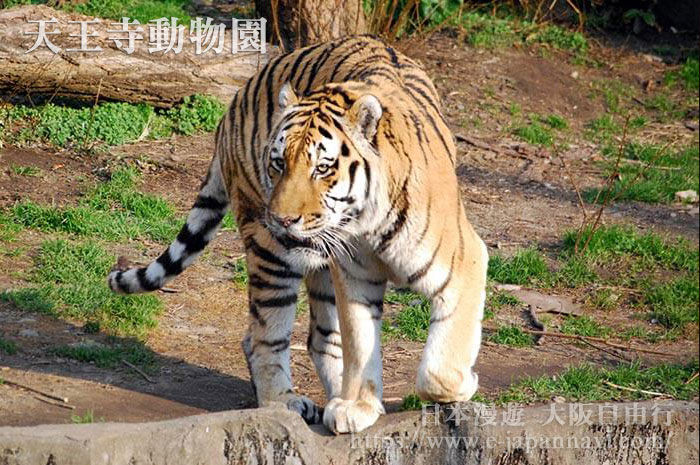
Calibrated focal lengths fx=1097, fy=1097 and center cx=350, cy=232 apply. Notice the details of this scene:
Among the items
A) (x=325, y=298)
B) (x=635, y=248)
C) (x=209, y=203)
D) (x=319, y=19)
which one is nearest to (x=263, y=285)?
(x=325, y=298)

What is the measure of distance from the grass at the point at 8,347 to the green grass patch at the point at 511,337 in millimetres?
2377

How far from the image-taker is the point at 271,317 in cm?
455

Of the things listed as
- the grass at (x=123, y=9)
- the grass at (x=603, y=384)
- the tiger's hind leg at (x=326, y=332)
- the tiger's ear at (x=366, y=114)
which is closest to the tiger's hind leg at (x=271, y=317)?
the tiger's hind leg at (x=326, y=332)

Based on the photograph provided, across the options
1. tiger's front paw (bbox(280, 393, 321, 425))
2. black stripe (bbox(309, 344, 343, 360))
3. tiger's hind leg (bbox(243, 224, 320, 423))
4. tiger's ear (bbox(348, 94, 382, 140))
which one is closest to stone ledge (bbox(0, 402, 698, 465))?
tiger's front paw (bbox(280, 393, 321, 425))

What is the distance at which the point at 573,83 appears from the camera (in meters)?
9.48

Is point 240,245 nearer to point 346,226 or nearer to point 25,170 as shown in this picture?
point 25,170

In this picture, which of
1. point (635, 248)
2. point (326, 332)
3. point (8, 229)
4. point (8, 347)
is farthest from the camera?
point (635, 248)

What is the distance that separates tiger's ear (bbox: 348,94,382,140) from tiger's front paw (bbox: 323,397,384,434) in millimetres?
1027

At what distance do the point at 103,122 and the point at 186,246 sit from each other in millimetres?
3395

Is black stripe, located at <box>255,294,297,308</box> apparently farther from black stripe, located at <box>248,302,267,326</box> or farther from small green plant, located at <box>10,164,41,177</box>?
small green plant, located at <box>10,164,41,177</box>

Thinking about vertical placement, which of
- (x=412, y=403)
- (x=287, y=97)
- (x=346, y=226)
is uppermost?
(x=287, y=97)

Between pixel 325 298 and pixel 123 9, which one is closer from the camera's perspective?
pixel 325 298

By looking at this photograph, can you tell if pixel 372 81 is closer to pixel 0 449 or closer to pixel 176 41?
pixel 0 449

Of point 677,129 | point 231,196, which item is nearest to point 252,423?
point 231,196
